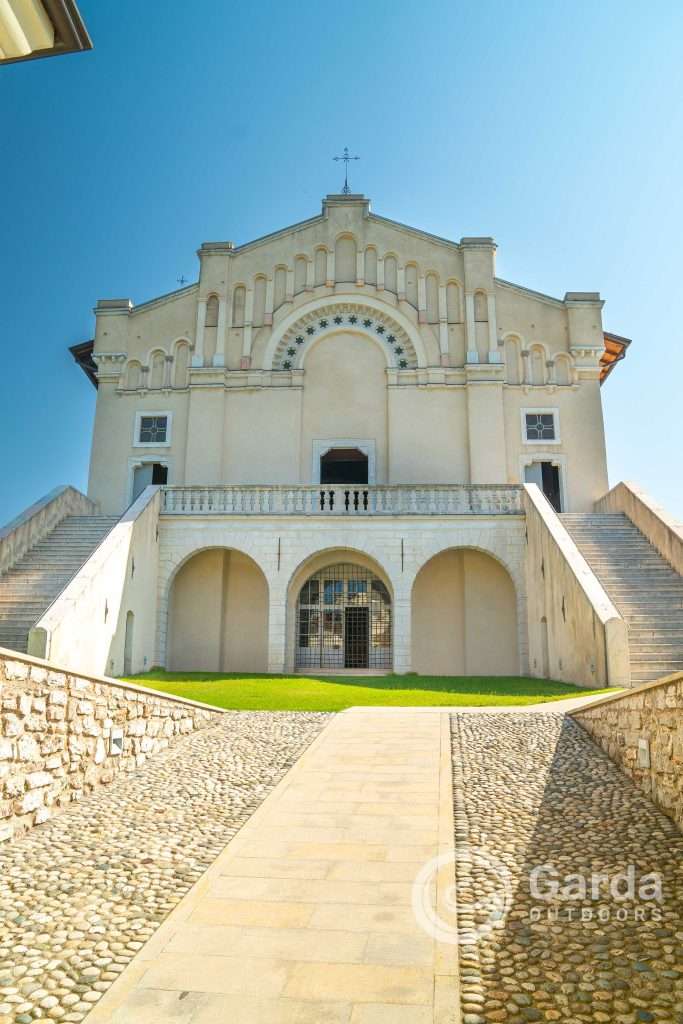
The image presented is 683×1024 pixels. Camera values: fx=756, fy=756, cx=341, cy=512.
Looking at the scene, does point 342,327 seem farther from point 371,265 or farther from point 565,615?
point 565,615

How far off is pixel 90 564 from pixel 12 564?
2.65m

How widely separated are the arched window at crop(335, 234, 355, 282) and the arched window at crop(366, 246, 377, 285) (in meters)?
0.50

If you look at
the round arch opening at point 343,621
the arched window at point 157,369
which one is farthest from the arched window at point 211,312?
the round arch opening at point 343,621

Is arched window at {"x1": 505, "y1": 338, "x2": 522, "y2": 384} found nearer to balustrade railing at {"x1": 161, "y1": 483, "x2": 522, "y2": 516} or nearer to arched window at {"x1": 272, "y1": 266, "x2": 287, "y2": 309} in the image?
balustrade railing at {"x1": 161, "y1": 483, "x2": 522, "y2": 516}

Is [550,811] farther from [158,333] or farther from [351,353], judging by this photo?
[158,333]

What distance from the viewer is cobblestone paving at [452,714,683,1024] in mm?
3924

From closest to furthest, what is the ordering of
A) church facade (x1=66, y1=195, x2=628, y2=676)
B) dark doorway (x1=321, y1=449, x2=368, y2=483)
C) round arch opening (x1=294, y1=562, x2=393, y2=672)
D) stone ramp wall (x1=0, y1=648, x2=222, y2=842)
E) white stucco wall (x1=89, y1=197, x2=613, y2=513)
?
stone ramp wall (x1=0, y1=648, x2=222, y2=842)
church facade (x1=66, y1=195, x2=628, y2=676)
round arch opening (x1=294, y1=562, x2=393, y2=672)
white stucco wall (x1=89, y1=197, x2=613, y2=513)
dark doorway (x1=321, y1=449, x2=368, y2=483)

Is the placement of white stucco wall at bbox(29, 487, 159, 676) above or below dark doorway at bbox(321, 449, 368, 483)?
below

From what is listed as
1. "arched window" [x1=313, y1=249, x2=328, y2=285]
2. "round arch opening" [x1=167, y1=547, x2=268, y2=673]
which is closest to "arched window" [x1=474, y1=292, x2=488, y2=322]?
"arched window" [x1=313, y1=249, x2=328, y2=285]

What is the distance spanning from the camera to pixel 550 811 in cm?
705

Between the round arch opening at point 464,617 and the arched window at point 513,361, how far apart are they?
21.3 ft

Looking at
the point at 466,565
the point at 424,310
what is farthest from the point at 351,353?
the point at 466,565

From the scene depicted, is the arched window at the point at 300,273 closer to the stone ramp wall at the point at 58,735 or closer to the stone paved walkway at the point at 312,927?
the stone ramp wall at the point at 58,735

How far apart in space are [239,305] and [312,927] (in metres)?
24.2
